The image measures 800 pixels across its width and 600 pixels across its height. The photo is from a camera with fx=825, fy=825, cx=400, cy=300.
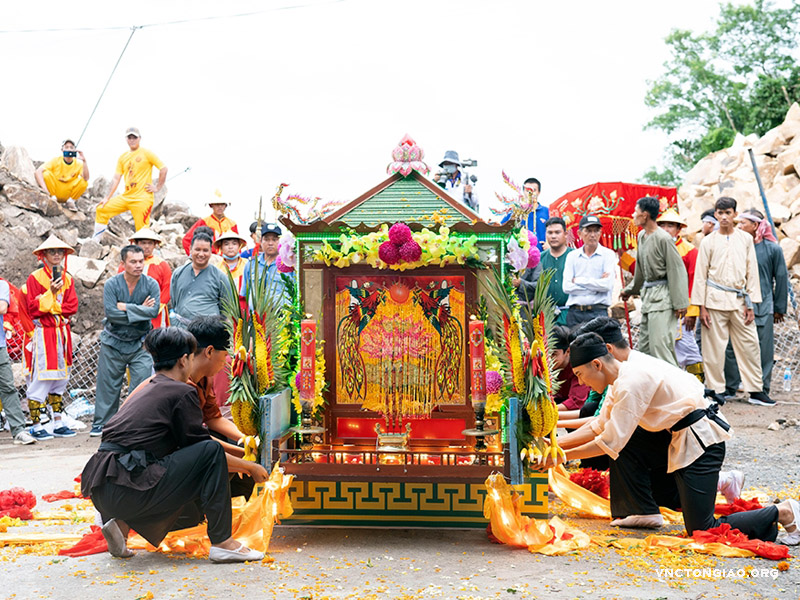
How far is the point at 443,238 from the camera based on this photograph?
5.22m

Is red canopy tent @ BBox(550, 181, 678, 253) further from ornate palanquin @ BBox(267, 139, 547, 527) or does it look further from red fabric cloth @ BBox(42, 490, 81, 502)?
red fabric cloth @ BBox(42, 490, 81, 502)

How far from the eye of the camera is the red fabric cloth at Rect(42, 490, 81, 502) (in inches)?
235

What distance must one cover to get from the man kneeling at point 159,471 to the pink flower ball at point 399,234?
1.45 meters

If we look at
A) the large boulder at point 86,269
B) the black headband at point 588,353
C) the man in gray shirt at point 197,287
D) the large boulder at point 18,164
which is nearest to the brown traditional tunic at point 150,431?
the black headband at point 588,353

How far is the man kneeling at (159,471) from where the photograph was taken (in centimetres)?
428

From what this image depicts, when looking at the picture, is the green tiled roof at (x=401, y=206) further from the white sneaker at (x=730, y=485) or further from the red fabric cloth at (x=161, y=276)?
the red fabric cloth at (x=161, y=276)

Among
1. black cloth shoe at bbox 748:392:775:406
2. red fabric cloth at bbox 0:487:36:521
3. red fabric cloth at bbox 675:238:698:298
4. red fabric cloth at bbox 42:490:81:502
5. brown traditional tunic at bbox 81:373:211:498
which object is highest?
red fabric cloth at bbox 675:238:698:298

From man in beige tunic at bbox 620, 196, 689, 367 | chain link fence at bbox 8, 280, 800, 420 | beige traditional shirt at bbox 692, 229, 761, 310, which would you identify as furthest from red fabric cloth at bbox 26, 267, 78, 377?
beige traditional shirt at bbox 692, 229, 761, 310

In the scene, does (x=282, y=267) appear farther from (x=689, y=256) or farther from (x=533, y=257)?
(x=689, y=256)

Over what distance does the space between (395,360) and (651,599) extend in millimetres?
2330

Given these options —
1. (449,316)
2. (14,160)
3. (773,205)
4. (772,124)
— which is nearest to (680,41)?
(772,124)

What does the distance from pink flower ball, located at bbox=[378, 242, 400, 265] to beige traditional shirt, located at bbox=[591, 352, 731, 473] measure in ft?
5.01

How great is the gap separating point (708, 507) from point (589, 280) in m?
3.69

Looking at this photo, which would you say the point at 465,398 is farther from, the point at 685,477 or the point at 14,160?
the point at 14,160
